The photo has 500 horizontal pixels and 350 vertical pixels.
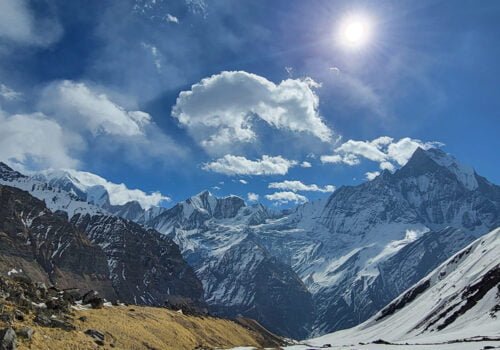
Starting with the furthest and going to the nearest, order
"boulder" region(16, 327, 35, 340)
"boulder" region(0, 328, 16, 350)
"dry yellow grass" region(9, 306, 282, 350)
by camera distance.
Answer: "dry yellow grass" region(9, 306, 282, 350), "boulder" region(16, 327, 35, 340), "boulder" region(0, 328, 16, 350)

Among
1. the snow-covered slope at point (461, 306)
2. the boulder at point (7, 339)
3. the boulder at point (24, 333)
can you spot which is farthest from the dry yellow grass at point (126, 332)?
the snow-covered slope at point (461, 306)

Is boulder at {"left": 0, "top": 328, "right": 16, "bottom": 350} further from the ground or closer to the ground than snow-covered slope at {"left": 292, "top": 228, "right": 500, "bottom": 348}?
closer to the ground

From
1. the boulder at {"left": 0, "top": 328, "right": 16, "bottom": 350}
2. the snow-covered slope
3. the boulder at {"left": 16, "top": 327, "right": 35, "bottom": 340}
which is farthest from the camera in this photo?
the snow-covered slope

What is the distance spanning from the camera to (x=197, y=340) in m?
71.4

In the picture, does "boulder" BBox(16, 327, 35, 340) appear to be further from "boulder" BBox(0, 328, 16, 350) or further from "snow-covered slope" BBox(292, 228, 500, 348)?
"snow-covered slope" BBox(292, 228, 500, 348)

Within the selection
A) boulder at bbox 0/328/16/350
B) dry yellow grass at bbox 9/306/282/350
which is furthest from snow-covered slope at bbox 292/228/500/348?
boulder at bbox 0/328/16/350

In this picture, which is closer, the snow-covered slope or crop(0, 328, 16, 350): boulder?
crop(0, 328, 16, 350): boulder

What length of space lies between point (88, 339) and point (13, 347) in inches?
390

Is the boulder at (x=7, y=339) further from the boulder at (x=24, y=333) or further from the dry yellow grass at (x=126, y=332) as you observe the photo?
the boulder at (x=24, y=333)

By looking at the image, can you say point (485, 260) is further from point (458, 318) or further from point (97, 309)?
point (97, 309)

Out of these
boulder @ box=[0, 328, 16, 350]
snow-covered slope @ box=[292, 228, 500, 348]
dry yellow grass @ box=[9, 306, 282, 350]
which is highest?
snow-covered slope @ box=[292, 228, 500, 348]

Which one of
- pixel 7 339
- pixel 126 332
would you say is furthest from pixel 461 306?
pixel 7 339

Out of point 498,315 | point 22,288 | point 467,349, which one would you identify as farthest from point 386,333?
point 22,288

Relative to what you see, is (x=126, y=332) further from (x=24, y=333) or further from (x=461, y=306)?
(x=461, y=306)
